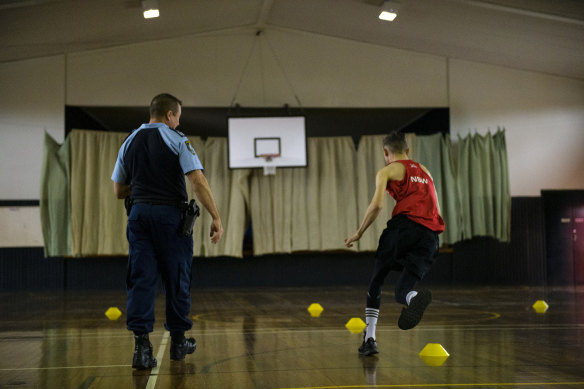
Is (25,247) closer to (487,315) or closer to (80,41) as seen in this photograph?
(80,41)

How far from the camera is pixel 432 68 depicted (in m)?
13.7

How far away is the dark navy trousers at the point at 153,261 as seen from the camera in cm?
380

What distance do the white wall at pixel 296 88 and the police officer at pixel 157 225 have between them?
928 centimetres

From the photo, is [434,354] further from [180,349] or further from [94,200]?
[94,200]

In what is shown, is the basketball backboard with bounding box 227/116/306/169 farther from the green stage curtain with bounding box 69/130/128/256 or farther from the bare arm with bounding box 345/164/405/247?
the bare arm with bounding box 345/164/405/247

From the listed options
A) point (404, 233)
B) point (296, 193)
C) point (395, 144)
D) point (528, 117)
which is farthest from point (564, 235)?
point (404, 233)

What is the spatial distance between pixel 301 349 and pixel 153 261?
134cm

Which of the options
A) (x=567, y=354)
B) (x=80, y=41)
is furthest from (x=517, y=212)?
(x=567, y=354)

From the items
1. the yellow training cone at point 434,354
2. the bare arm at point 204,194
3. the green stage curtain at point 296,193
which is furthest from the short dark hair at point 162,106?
the green stage curtain at point 296,193

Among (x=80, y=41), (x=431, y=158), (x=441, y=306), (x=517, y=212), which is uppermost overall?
(x=80, y=41)

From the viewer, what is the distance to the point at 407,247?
4344 mm

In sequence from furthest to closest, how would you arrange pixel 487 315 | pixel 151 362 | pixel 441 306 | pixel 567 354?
pixel 441 306, pixel 487 315, pixel 567 354, pixel 151 362

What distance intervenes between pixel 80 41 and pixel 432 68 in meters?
6.71

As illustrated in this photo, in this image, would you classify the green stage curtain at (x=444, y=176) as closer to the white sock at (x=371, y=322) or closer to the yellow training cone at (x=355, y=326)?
the yellow training cone at (x=355, y=326)
